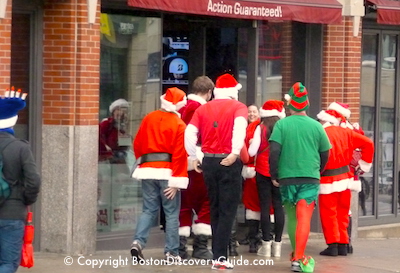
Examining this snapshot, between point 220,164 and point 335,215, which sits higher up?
point 220,164

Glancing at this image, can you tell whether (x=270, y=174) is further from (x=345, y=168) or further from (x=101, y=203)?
(x=101, y=203)

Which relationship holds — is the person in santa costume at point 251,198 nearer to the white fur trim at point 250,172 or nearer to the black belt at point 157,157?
the white fur trim at point 250,172

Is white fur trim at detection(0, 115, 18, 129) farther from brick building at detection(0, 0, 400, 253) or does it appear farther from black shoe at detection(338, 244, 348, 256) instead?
black shoe at detection(338, 244, 348, 256)

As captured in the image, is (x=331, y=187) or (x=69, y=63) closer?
(x=69, y=63)

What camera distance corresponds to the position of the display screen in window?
1231cm

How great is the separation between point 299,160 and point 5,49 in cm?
315

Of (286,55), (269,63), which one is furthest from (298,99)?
(286,55)

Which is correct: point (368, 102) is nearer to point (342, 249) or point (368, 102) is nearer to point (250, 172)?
point (342, 249)

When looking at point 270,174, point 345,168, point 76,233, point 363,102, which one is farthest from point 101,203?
point 363,102

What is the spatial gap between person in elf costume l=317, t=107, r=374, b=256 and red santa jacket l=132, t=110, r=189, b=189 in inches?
77.6

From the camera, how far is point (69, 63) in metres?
10.1

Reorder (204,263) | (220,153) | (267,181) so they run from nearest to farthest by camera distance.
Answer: (220,153), (204,263), (267,181)

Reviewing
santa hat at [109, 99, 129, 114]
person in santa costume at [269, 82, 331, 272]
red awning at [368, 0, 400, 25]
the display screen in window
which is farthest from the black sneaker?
red awning at [368, 0, 400, 25]

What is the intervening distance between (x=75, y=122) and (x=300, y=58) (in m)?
4.00
